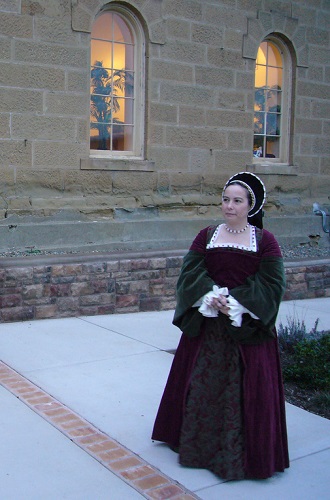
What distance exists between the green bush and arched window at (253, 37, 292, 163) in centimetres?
546

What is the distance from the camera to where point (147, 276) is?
26.5 ft

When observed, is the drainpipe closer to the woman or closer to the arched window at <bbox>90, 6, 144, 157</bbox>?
the arched window at <bbox>90, 6, 144, 157</bbox>

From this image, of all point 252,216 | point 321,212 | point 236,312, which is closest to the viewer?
point 236,312

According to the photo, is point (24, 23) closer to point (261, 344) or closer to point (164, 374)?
point (164, 374)

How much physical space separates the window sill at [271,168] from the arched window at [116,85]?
2159 mm

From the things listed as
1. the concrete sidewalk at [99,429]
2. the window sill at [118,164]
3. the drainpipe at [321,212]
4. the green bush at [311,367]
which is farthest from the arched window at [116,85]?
the green bush at [311,367]

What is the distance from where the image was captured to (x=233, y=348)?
379 centimetres

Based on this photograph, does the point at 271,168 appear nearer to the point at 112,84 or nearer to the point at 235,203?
the point at 112,84

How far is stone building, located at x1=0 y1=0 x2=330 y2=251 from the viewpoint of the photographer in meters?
7.95

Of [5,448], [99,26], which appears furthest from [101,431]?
[99,26]

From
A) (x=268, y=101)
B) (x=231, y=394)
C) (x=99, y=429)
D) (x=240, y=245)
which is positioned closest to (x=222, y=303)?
(x=240, y=245)

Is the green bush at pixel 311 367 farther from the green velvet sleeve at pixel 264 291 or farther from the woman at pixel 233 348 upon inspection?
the green velvet sleeve at pixel 264 291

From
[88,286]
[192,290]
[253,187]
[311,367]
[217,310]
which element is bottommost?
[311,367]

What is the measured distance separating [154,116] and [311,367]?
15.6 ft
